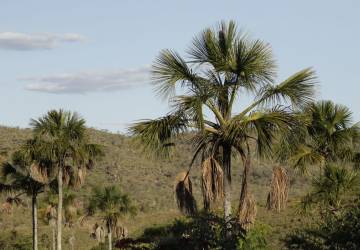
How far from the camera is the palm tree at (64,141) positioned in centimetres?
3791

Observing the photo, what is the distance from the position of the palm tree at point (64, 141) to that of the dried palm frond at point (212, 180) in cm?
2115

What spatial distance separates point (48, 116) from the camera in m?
38.1

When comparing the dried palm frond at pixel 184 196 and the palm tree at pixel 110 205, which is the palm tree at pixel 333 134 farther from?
the palm tree at pixel 110 205

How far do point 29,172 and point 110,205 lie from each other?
244 inches

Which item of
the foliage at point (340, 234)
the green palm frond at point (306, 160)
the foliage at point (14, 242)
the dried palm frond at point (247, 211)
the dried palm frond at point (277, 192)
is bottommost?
the foliage at point (14, 242)

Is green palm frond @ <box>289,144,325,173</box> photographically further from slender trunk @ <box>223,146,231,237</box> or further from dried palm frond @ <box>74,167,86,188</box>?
dried palm frond @ <box>74,167,86,188</box>

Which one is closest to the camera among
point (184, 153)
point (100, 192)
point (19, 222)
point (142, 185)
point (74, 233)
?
point (100, 192)

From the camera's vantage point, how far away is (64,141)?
1492 inches

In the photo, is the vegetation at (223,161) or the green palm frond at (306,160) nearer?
the vegetation at (223,161)

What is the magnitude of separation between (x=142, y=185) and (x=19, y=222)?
62.2 ft

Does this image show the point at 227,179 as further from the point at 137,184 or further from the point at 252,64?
the point at 137,184

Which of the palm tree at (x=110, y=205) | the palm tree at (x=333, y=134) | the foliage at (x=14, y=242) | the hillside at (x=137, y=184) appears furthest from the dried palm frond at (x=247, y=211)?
the foliage at (x=14, y=242)

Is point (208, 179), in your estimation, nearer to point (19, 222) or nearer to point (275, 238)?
point (275, 238)

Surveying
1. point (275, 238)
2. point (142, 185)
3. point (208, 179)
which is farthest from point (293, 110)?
point (142, 185)
